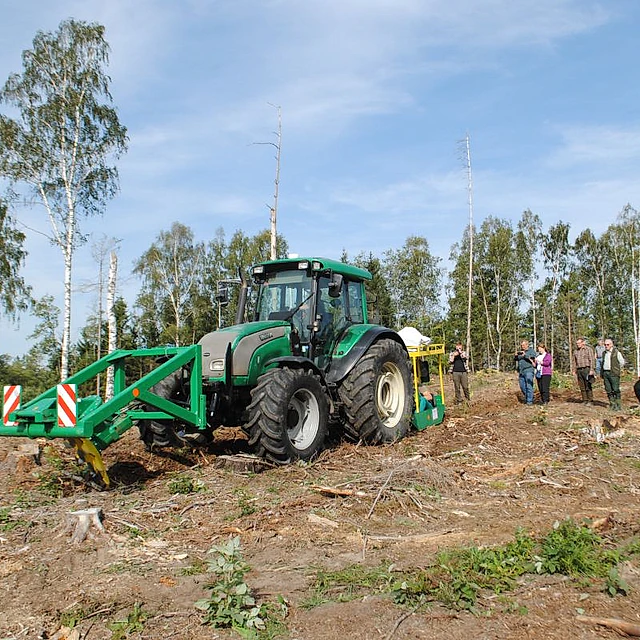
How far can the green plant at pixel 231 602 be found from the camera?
323 cm

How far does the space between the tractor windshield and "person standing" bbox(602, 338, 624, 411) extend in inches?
274

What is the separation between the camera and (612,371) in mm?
11898

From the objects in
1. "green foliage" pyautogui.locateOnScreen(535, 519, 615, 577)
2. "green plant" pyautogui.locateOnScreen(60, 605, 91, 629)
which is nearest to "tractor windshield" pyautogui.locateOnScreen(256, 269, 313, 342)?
"green foliage" pyautogui.locateOnScreen(535, 519, 615, 577)

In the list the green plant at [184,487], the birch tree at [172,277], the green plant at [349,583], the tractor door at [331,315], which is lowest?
the green plant at [349,583]

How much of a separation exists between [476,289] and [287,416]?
35.5 m

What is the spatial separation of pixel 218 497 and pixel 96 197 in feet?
54.8

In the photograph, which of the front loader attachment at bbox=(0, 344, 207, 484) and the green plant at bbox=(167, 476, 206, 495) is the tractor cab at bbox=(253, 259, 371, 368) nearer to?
the front loader attachment at bbox=(0, 344, 207, 484)

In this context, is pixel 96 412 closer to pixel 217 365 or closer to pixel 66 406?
pixel 66 406

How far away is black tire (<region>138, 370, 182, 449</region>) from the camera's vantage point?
275 inches

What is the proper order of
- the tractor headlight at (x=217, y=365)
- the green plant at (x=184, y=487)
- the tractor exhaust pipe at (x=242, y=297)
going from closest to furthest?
the green plant at (x=184, y=487) → the tractor headlight at (x=217, y=365) → the tractor exhaust pipe at (x=242, y=297)

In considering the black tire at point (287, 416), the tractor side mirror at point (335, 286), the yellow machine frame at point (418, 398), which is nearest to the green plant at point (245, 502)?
the black tire at point (287, 416)

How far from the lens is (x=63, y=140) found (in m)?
19.3

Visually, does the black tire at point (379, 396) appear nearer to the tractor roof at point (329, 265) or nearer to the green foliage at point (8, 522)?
the tractor roof at point (329, 265)

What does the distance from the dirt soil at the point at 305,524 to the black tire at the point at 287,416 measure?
231 mm
